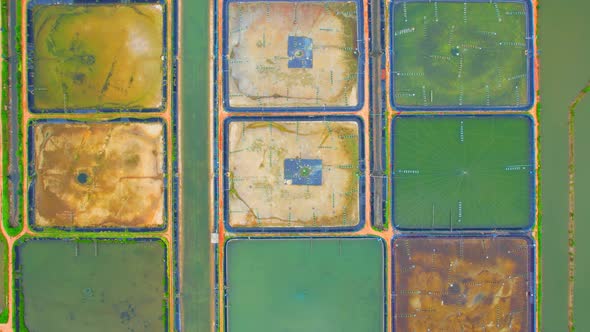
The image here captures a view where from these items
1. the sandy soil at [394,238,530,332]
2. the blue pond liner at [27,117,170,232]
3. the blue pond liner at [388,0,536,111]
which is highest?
the blue pond liner at [388,0,536,111]

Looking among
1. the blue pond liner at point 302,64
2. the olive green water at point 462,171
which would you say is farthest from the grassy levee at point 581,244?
the blue pond liner at point 302,64

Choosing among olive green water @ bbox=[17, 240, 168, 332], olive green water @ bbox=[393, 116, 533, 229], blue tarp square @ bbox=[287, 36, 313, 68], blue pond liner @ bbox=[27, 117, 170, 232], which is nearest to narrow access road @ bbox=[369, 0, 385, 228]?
olive green water @ bbox=[393, 116, 533, 229]

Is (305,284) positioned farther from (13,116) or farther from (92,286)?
(13,116)

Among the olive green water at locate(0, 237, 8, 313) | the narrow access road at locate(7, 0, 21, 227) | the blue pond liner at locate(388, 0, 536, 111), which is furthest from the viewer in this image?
the blue pond liner at locate(388, 0, 536, 111)

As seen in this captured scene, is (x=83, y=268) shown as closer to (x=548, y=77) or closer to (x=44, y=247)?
(x=44, y=247)

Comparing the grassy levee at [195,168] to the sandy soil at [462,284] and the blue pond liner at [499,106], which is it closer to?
the blue pond liner at [499,106]

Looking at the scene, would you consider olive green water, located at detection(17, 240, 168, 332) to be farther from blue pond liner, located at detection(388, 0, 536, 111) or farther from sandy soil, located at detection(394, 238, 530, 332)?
blue pond liner, located at detection(388, 0, 536, 111)

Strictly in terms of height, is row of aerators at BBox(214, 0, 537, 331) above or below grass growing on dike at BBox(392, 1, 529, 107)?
below
